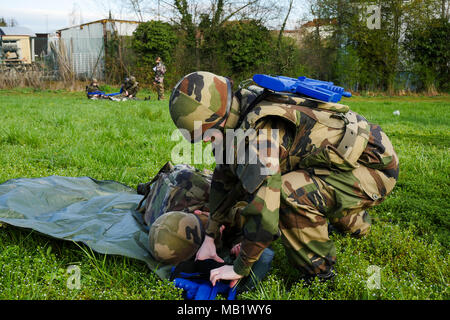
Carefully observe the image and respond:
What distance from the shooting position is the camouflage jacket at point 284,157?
2.03 m

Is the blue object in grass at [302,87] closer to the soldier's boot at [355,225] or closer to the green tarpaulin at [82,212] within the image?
the soldier's boot at [355,225]

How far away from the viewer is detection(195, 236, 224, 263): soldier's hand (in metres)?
2.53

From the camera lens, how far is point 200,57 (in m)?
18.9

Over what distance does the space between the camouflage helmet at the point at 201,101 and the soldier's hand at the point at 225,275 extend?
0.81 meters

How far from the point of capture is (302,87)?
7.75 feet

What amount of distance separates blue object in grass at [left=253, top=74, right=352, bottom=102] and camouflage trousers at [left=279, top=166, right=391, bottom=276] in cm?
48

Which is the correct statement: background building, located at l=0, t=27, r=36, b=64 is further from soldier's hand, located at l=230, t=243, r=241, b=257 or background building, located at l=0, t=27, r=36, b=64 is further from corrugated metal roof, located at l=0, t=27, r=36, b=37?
soldier's hand, located at l=230, t=243, r=241, b=257

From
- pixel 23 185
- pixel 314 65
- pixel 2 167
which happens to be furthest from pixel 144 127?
pixel 314 65

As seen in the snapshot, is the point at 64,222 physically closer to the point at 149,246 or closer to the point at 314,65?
the point at 149,246

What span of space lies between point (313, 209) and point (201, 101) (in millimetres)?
917

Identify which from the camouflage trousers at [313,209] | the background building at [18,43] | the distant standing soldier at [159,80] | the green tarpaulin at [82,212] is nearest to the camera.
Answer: the camouflage trousers at [313,209]

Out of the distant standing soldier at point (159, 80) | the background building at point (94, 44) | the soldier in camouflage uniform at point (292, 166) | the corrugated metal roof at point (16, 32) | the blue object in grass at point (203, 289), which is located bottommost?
the blue object in grass at point (203, 289)

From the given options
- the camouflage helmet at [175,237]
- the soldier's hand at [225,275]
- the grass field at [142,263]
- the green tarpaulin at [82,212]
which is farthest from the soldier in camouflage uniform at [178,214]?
the soldier's hand at [225,275]

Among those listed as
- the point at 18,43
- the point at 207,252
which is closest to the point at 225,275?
the point at 207,252
